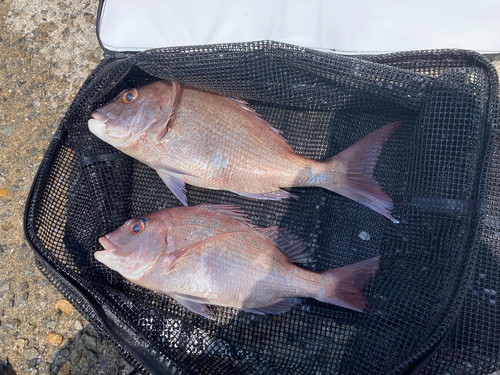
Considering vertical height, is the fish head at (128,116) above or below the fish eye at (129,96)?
below

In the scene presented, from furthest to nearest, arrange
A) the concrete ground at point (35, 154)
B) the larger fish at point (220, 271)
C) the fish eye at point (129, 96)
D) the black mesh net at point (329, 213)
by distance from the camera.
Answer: the concrete ground at point (35, 154), the fish eye at point (129, 96), the larger fish at point (220, 271), the black mesh net at point (329, 213)

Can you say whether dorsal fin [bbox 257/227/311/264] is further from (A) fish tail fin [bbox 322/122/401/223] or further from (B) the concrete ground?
(B) the concrete ground

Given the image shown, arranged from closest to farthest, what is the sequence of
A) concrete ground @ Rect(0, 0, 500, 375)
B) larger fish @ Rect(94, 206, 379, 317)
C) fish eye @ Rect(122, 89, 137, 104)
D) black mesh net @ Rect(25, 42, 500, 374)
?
black mesh net @ Rect(25, 42, 500, 374) → larger fish @ Rect(94, 206, 379, 317) → fish eye @ Rect(122, 89, 137, 104) → concrete ground @ Rect(0, 0, 500, 375)

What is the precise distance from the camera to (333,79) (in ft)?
6.29

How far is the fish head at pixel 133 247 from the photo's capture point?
190 centimetres

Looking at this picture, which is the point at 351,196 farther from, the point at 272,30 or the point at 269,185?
the point at 272,30

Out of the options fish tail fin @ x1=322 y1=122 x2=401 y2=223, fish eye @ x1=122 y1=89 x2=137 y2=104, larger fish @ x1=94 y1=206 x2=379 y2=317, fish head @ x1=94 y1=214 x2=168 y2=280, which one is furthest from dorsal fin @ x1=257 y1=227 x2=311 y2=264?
→ fish eye @ x1=122 y1=89 x2=137 y2=104

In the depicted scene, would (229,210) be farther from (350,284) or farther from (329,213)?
(350,284)

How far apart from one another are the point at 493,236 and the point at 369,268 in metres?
0.65

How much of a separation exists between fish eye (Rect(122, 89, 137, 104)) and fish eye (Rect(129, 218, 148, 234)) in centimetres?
66

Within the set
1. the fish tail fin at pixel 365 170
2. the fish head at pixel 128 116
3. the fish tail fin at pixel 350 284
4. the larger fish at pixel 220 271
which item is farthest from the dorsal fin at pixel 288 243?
the fish head at pixel 128 116

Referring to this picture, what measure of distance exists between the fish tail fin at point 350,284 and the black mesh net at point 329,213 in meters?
0.09

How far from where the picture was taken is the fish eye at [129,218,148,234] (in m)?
1.94

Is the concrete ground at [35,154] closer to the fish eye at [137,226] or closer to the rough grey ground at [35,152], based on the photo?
the rough grey ground at [35,152]
